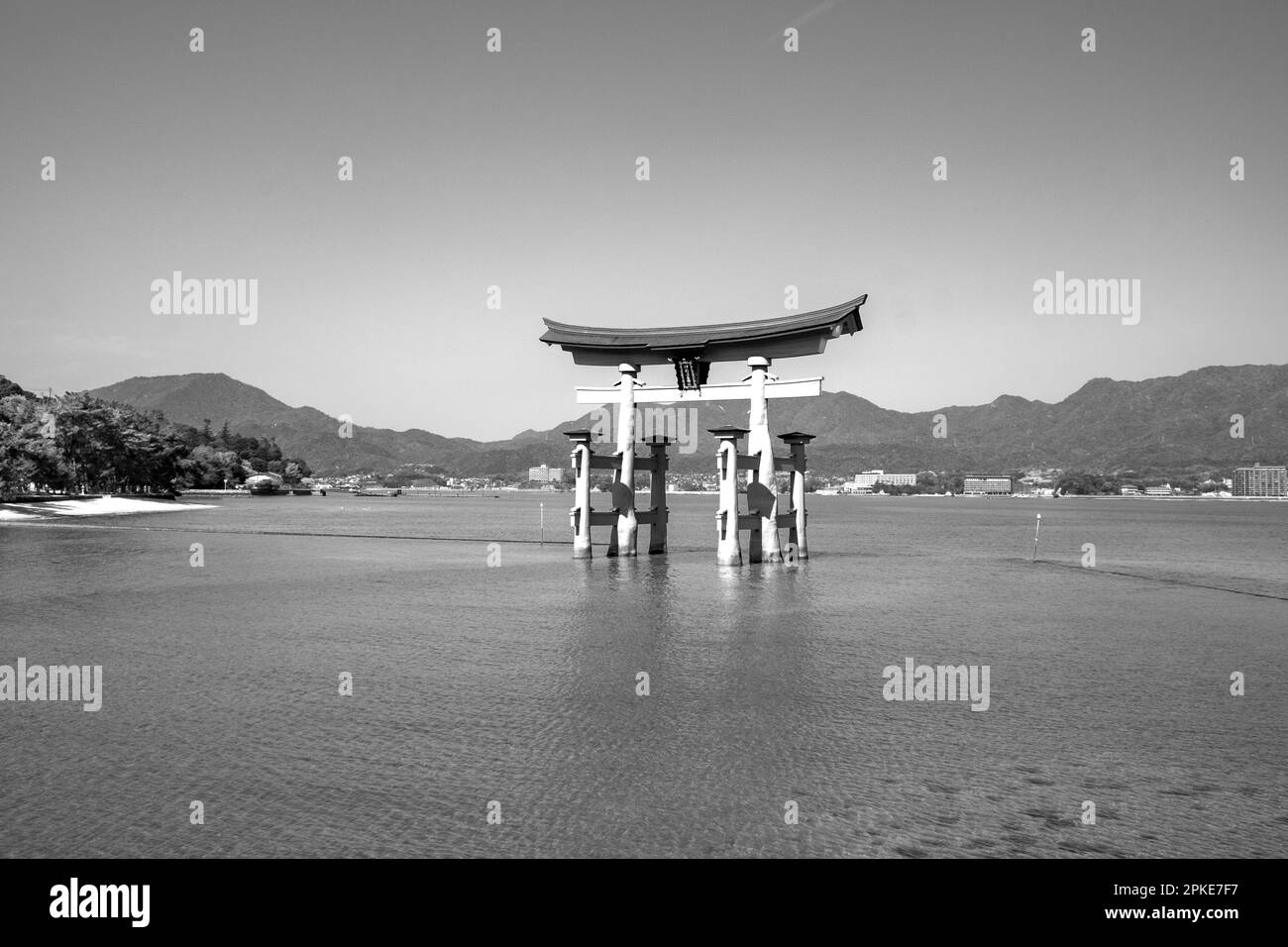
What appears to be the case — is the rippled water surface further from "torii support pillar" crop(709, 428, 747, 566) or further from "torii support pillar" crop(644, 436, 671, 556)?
"torii support pillar" crop(644, 436, 671, 556)

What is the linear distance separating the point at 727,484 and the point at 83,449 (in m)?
81.7

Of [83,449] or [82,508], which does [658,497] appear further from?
[83,449]

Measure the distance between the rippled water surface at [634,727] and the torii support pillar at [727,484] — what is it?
5.53 metres

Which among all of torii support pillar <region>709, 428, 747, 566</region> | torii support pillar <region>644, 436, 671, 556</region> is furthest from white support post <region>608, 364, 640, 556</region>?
torii support pillar <region>709, 428, 747, 566</region>

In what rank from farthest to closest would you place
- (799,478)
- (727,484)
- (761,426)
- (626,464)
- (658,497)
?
1. (658,497)
2. (799,478)
3. (626,464)
4. (761,426)
5. (727,484)

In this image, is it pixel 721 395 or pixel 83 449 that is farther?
pixel 83 449

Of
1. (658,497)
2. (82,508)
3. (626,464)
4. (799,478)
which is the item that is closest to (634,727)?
(626,464)

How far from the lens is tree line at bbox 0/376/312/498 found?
73188mm

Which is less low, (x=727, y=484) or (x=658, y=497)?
(x=727, y=484)

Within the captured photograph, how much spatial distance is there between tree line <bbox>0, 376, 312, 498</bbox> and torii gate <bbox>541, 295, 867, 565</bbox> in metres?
60.8

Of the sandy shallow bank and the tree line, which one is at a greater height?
the tree line

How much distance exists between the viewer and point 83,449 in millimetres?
85125
